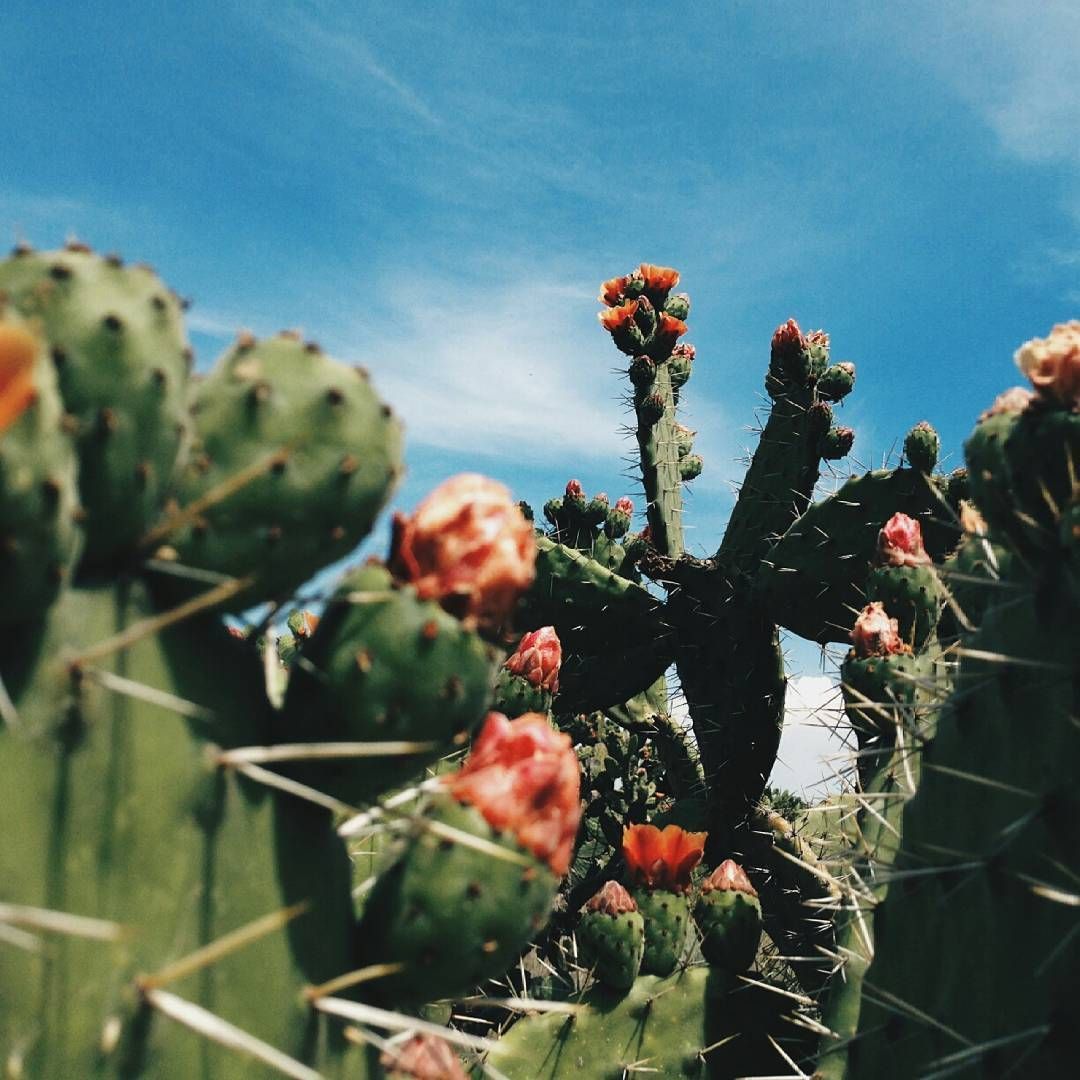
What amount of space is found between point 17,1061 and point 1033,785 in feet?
3.56

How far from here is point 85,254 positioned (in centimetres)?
95

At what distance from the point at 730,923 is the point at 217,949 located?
184 cm

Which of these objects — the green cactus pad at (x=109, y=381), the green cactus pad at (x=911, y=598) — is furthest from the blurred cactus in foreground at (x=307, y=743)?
the green cactus pad at (x=911, y=598)

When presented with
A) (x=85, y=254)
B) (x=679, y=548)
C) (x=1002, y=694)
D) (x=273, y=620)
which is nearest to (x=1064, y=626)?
(x=1002, y=694)

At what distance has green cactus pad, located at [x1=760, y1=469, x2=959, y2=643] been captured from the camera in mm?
3885

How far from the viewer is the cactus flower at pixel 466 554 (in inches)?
42.1

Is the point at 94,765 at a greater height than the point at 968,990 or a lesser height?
greater

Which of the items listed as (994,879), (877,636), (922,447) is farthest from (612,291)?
(994,879)

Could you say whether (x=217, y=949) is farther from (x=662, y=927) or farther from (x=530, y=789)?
(x=662, y=927)

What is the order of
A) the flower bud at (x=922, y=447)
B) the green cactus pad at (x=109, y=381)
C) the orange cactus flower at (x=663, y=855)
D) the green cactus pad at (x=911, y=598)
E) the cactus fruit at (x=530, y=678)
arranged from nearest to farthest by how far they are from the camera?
the green cactus pad at (x=109, y=381)
the orange cactus flower at (x=663, y=855)
the green cactus pad at (x=911, y=598)
the cactus fruit at (x=530, y=678)
the flower bud at (x=922, y=447)

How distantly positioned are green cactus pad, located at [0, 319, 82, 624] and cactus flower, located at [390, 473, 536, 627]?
335 millimetres

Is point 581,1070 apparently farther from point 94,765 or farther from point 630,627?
point 630,627

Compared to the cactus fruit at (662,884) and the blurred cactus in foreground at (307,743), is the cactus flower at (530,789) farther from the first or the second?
the cactus fruit at (662,884)

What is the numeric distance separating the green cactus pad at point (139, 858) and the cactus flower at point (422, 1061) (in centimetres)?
19
